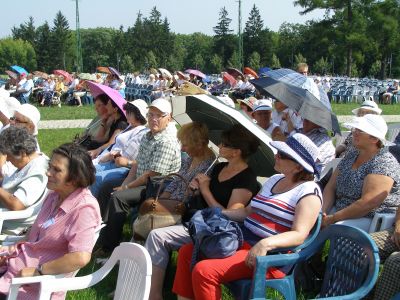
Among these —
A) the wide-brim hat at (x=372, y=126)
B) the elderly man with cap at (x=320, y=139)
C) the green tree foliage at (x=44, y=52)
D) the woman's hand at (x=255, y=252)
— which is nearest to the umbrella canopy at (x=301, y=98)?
the elderly man with cap at (x=320, y=139)

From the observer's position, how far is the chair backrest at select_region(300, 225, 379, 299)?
282cm

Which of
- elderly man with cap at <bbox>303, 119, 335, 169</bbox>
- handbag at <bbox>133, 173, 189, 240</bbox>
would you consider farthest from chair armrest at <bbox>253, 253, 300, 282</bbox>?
elderly man with cap at <bbox>303, 119, 335, 169</bbox>

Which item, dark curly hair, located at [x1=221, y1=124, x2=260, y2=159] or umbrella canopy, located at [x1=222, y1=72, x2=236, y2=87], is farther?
umbrella canopy, located at [x1=222, y1=72, x2=236, y2=87]

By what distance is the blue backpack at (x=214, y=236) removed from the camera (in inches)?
133

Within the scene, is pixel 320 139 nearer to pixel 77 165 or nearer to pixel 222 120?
pixel 222 120

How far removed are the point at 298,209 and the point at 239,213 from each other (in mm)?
569

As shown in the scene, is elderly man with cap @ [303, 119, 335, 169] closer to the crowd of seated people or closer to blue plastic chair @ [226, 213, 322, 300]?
the crowd of seated people

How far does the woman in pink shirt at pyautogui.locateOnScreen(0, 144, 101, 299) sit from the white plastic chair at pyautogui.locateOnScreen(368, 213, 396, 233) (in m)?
1.98

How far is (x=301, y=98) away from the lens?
498 cm

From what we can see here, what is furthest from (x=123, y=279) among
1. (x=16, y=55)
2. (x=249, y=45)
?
(x=16, y=55)

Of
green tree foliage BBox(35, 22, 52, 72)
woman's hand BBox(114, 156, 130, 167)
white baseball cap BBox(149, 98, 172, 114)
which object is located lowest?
woman's hand BBox(114, 156, 130, 167)

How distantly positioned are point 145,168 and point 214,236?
2146mm

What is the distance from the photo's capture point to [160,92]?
2289 centimetres

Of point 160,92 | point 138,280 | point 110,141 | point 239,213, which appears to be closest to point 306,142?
point 239,213
